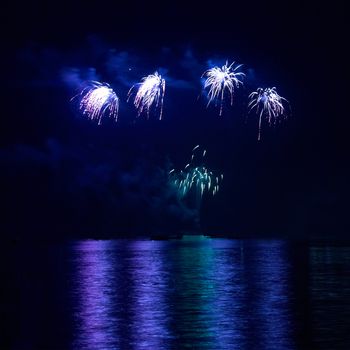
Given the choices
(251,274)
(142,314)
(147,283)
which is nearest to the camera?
(142,314)

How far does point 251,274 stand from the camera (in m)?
45.1

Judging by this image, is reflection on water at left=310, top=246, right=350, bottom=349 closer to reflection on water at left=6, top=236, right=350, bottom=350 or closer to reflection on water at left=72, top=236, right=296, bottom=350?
reflection on water at left=6, top=236, right=350, bottom=350

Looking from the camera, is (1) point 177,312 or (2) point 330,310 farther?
(2) point 330,310

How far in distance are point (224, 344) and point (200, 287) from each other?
54.5ft

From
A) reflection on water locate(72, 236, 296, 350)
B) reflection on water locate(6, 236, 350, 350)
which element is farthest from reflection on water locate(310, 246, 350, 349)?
reflection on water locate(72, 236, 296, 350)

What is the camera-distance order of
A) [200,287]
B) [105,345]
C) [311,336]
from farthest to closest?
[200,287] → [311,336] → [105,345]

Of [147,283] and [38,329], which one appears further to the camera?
[147,283]

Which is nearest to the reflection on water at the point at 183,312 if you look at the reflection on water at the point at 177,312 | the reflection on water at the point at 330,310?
the reflection on water at the point at 177,312

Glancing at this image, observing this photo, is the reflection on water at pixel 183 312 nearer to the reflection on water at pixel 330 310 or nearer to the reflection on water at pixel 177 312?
the reflection on water at pixel 177 312


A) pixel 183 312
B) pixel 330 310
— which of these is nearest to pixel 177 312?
pixel 183 312

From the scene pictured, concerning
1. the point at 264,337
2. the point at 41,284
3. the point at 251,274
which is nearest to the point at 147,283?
the point at 41,284

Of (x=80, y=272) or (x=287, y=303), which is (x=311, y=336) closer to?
(x=287, y=303)

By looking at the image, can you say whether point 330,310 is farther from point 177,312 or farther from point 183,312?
point 177,312

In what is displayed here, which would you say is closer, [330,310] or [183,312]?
[183,312]
